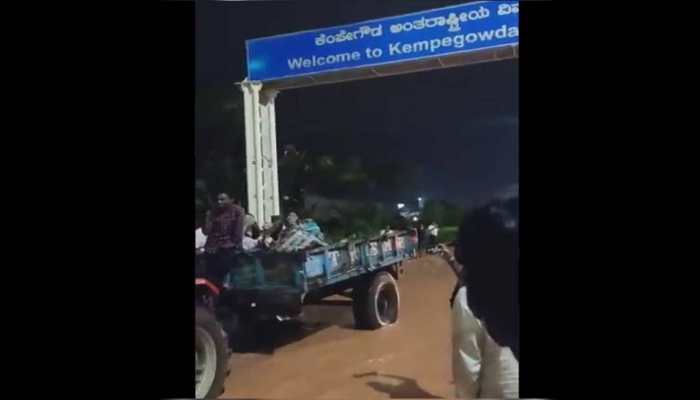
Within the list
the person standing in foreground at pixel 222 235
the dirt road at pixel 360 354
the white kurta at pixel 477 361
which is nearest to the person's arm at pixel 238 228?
the person standing in foreground at pixel 222 235

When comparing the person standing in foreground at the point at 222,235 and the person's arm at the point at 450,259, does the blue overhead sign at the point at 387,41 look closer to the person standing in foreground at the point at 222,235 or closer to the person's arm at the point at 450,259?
the person standing in foreground at the point at 222,235

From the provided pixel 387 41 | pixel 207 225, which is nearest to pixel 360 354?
pixel 207 225

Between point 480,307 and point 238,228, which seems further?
point 238,228

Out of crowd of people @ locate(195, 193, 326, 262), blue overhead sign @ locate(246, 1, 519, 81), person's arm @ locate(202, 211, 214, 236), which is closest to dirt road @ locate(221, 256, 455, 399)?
crowd of people @ locate(195, 193, 326, 262)

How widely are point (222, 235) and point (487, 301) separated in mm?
1349

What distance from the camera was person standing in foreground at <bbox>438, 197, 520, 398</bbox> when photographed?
286cm

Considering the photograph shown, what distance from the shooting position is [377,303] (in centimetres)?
297

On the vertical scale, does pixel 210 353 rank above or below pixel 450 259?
below

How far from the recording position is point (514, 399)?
9.40 ft

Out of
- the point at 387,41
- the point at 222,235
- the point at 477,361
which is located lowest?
the point at 477,361

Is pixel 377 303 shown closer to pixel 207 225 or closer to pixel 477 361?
pixel 477 361

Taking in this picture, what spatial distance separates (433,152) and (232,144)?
1007mm
